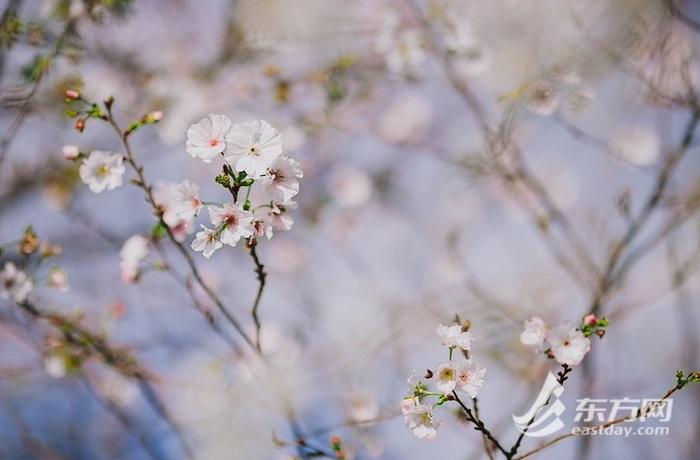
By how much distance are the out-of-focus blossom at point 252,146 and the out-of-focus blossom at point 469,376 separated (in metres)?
0.60

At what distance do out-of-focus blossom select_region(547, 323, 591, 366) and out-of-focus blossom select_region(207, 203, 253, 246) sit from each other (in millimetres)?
705

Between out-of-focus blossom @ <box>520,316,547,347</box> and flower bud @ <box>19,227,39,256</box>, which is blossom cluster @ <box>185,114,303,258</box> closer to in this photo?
out-of-focus blossom @ <box>520,316,547,347</box>

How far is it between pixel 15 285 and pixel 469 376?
1.39m

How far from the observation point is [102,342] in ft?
5.98

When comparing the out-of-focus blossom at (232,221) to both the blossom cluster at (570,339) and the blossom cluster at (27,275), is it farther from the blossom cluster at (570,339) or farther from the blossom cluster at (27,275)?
the blossom cluster at (27,275)

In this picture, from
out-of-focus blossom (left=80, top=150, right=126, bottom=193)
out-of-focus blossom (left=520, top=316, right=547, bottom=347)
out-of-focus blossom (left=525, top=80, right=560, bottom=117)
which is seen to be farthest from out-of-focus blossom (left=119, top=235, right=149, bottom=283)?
out-of-focus blossom (left=525, top=80, right=560, bottom=117)

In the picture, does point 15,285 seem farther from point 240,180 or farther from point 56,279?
point 240,180

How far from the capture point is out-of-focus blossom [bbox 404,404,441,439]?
3.78 feet

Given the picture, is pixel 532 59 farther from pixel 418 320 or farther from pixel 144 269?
pixel 144 269

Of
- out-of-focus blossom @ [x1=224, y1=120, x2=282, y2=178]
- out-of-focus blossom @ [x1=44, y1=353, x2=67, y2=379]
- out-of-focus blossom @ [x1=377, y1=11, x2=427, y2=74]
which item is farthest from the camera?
out-of-focus blossom @ [x1=377, y1=11, x2=427, y2=74]

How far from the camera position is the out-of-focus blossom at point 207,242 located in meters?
1.04

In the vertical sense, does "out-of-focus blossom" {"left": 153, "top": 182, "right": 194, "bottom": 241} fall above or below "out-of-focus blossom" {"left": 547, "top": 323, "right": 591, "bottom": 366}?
above

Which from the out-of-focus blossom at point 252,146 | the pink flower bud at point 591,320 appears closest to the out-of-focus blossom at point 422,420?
the pink flower bud at point 591,320

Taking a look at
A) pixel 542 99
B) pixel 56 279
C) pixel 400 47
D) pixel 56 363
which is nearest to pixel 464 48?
pixel 400 47
